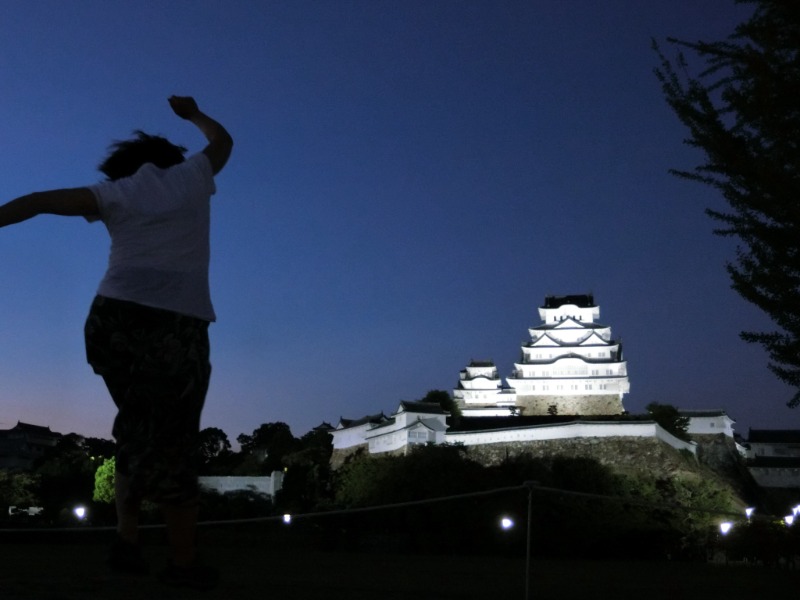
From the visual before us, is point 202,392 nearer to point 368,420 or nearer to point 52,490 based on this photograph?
point 368,420

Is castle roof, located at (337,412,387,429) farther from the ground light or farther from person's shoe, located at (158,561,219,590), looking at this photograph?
person's shoe, located at (158,561,219,590)

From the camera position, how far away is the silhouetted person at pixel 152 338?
8.55 feet

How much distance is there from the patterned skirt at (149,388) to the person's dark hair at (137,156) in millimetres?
588

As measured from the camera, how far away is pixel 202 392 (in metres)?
2.73

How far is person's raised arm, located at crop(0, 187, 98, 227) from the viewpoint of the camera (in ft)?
8.34

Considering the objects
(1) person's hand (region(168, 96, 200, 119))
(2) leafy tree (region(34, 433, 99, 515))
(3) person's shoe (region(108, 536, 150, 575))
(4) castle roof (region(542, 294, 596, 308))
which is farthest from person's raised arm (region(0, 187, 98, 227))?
(4) castle roof (region(542, 294, 596, 308))

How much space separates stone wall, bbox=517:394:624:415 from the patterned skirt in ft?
176

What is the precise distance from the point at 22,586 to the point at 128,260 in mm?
2722

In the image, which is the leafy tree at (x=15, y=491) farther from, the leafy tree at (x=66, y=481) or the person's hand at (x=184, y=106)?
the person's hand at (x=184, y=106)

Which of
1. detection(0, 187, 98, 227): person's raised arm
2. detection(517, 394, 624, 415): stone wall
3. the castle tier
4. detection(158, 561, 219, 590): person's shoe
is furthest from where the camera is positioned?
the castle tier

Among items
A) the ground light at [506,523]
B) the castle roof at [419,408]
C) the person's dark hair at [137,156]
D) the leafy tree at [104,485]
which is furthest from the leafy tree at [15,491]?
the person's dark hair at [137,156]

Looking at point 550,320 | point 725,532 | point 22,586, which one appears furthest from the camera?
point 550,320

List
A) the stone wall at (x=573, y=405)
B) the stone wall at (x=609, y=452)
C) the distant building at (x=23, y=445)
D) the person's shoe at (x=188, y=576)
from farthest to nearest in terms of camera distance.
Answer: the distant building at (x=23, y=445) → the stone wall at (x=573, y=405) → the stone wall at (x=609, y=452) → the person's shoe at (x=188, y=576)

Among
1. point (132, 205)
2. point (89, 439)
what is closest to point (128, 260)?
point (132, 205)
